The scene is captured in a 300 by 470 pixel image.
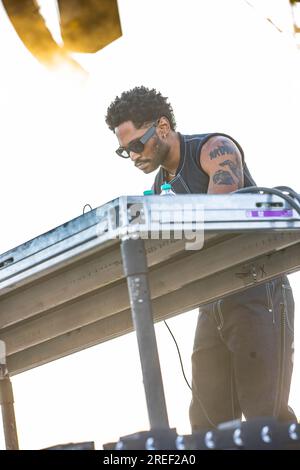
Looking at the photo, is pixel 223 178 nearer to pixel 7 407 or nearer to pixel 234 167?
pixel 234 167

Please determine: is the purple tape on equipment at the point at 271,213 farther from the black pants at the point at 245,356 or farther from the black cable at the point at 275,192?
the black pants at the point at 245,356

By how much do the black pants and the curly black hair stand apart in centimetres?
97

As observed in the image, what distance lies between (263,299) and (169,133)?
927 millimetres

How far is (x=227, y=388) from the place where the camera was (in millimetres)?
3883

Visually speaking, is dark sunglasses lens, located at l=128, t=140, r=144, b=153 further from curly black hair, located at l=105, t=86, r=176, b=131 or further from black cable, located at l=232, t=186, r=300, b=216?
black cable, located at l=232, t=186, r=300, b=216

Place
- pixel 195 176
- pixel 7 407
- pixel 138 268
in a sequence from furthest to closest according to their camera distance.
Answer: pixel 7 407 → pixel 195 176 → pixel 138 268

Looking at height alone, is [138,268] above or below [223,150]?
below

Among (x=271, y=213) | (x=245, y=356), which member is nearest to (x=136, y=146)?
(x=245, y=356)

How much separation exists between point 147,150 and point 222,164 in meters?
0.51

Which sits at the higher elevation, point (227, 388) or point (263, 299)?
point (263, 299)

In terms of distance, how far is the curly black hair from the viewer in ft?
13.5

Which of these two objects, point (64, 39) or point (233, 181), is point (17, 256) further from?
point (64, 39)

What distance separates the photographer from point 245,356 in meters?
3.63
